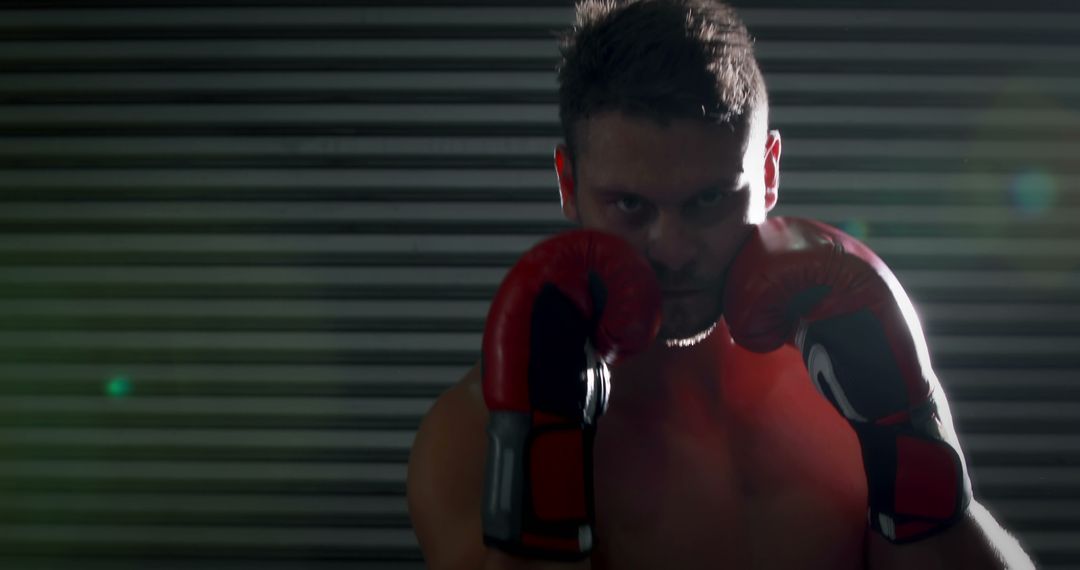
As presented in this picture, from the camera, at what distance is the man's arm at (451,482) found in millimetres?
1504

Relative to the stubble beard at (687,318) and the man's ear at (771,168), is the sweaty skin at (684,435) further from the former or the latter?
the man's ear at (771,168)

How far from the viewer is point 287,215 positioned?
9.88 feet

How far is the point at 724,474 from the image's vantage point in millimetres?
1581

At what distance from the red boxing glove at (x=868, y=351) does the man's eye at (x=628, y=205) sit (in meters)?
0.24

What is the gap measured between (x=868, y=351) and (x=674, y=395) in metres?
0.45

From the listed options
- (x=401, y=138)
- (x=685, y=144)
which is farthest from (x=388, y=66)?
(x=685, y=144)

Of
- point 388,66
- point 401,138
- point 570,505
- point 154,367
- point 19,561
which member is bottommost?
point 19,561

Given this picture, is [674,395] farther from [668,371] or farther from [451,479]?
[451,479]

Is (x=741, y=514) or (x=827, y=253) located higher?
(x=827, y=253)

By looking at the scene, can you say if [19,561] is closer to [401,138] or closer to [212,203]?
[212,203]

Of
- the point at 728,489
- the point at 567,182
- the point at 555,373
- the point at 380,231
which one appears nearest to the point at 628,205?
the point at 567,182

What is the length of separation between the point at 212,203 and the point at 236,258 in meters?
0.24

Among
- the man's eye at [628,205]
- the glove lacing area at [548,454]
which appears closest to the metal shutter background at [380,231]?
the man's eye at [628,205]

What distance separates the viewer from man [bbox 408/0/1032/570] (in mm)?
1321
